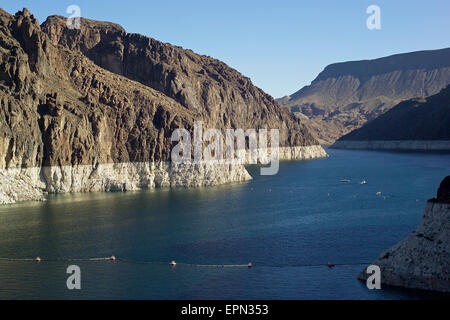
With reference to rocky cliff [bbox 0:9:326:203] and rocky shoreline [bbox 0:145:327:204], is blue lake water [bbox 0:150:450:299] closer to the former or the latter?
rocky shoreline [bbox 0:145:327:204]

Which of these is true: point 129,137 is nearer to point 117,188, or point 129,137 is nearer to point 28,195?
point 117,188

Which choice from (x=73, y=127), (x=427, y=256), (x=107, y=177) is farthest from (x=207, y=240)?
(x=73, y=127)

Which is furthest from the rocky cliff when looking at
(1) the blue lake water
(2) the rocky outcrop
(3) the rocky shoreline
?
(2) the rocky outcrop

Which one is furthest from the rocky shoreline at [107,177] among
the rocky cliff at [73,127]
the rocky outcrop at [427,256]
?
the rocky outcrop at [427,256]

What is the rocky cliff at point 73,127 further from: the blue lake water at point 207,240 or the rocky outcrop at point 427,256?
the rocky outcrop at point 427,256
